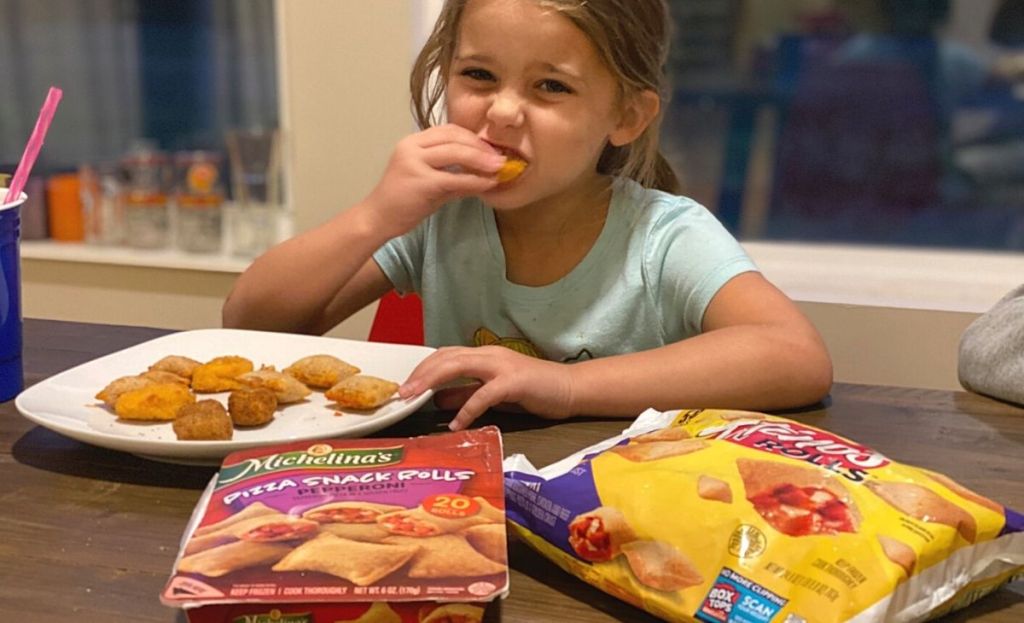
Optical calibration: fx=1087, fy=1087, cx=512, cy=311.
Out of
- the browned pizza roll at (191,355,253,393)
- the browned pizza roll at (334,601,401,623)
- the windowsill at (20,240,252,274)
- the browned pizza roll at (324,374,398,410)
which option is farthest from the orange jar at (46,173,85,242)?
the browned pizza roll at (334,601,401,623)

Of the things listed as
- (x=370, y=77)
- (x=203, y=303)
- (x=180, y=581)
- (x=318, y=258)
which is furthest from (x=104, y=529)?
(x=203, y=303)

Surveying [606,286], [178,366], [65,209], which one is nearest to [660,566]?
[178,366]

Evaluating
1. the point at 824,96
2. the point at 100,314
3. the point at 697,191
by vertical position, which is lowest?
the point at 100,314

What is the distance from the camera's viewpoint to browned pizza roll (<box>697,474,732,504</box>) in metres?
0.62

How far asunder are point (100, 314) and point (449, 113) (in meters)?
1.59

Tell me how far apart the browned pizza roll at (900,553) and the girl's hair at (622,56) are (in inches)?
28.4

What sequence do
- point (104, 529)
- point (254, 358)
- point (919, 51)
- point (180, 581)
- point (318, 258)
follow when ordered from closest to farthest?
point (180, 581)
point (104, 529)
point (254, 358)
point (318, 258)
point (919, 51)

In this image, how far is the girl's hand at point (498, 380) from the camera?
943 millimetres

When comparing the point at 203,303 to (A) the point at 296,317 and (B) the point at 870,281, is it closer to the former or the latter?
(A) the point at 296,317

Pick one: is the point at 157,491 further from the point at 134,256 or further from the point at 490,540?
the point at 134,256

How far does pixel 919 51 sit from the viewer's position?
2812 mm

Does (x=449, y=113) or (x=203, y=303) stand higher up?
(x=449, y=113)

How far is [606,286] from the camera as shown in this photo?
1.28 m

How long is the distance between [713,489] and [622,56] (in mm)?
698
